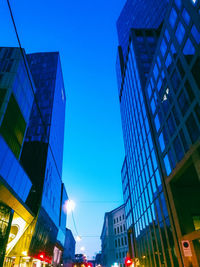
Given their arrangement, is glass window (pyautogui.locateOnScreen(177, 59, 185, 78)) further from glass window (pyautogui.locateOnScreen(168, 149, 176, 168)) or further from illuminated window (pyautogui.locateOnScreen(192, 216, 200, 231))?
illuminated window (pyautogui.locateOnScreen(192, 216, 200, 231))

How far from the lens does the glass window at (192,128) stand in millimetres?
18047

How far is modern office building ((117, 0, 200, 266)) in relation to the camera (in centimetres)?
1869

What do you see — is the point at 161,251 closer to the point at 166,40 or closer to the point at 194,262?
the point at 194,262

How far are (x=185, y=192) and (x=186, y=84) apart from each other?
10697 mm

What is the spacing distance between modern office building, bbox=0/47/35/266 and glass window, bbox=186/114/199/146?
58.0ft

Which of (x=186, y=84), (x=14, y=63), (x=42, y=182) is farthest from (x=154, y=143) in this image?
(x=42, y=182)

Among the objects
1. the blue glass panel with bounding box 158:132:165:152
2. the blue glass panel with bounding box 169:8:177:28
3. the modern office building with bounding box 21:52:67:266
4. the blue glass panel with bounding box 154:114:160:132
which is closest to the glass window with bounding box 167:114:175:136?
the blue glass panel with bounding box 158:132:165:152

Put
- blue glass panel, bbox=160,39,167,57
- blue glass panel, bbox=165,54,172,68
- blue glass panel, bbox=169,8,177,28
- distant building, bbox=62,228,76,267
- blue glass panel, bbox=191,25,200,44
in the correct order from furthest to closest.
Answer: distant building, bbox=62,228,76,267
blue glass panel, bbox=160,39,167,57
blue glass panel, bbox=165,54,172,68
blue glass panel, bbox=169,8,177,28
blue glass panel, bbox=191,25,200,44

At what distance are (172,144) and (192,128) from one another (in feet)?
12.8

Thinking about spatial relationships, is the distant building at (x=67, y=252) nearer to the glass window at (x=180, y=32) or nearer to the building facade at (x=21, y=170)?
the building facade at (x=21, y=170)

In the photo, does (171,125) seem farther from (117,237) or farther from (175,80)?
(117,237)

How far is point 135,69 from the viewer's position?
1483 inches

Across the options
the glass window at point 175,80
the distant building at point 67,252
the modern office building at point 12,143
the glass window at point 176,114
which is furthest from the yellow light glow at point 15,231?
the distant building at point 67,252

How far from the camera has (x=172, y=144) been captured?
73.0 feet
